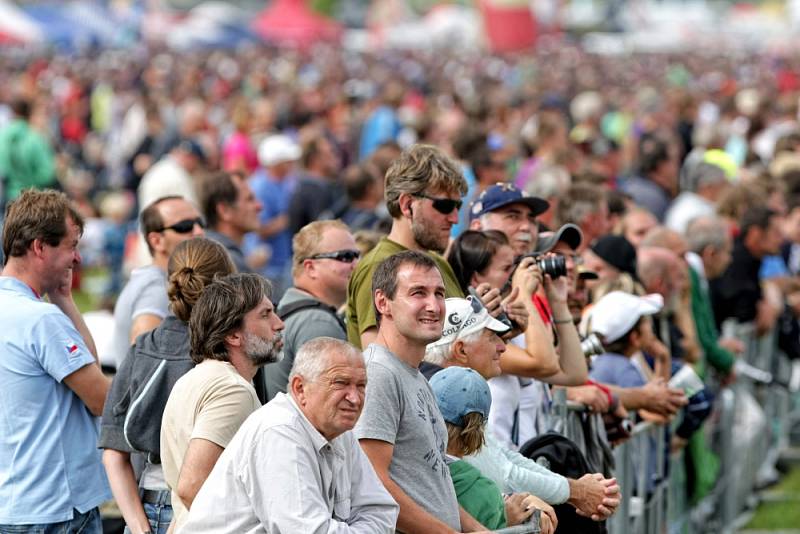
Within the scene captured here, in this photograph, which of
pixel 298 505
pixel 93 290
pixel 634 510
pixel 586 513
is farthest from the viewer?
pixel 93 290

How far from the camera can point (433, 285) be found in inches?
189

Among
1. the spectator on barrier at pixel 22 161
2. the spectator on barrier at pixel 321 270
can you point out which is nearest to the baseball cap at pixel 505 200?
the spectator on barrier at pixel 321 270

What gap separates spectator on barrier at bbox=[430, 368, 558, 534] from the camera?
4.78 m

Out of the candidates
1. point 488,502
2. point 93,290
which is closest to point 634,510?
point 488,502

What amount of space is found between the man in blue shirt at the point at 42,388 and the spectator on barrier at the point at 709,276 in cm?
418

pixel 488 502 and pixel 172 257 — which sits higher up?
pixel 172 257

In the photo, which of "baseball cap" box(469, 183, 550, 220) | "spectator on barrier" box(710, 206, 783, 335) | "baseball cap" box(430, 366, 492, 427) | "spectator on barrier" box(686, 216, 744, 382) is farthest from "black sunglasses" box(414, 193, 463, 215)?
"spectator on barrier" box(710, 206, 783, 335)

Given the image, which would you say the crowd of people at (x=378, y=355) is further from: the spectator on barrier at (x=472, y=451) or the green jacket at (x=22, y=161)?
the green jacket at (x=22, y=161)

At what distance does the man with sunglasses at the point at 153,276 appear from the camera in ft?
20.6

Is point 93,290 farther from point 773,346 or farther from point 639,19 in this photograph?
point 639,19

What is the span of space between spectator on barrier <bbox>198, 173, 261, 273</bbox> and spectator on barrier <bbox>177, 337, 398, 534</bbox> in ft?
11.4

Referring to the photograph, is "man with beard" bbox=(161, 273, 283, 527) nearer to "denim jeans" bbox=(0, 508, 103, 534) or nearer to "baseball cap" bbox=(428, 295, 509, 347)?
"denim jeans" bbox=(0, 508, 103, 534)

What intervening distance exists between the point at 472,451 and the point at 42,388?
144 cm

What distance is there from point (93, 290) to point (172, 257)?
1213cm
